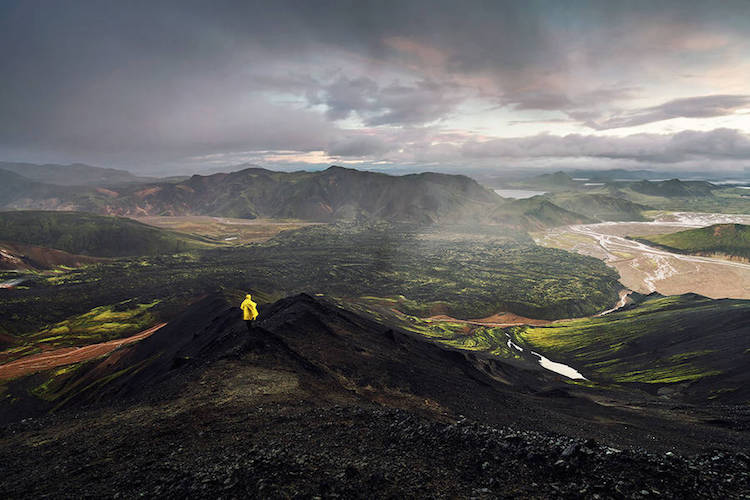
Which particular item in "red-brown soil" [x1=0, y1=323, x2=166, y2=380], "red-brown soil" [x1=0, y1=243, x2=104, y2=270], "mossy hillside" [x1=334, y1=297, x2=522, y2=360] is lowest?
"mossy hillside" [x1=334, y1=297, x2=522, y2=360]

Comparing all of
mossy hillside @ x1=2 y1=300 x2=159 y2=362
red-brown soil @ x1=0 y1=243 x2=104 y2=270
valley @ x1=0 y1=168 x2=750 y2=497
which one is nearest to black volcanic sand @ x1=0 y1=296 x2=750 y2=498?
valley @ x1=0 y1=168 x2=750 y2=497

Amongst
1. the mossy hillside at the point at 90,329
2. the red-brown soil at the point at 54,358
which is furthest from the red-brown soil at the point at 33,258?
the red-brown soil at the point at 54,358

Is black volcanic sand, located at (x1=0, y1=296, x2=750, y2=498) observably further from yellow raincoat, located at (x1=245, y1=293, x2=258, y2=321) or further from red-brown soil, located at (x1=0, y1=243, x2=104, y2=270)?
red-brown soil, located at (x1=0, y1=243, x2=104, y2=270)

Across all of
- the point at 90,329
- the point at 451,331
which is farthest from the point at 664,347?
the point at 90,329

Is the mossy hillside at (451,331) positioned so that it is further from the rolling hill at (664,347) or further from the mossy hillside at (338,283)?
the mossy hillside at (338,283)

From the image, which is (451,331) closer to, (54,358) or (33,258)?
(54,358)

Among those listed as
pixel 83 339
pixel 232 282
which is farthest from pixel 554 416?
pixel 232 282
